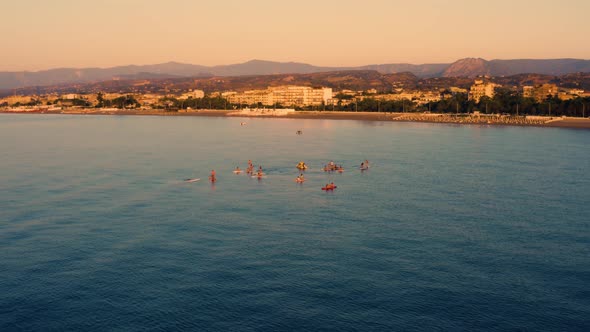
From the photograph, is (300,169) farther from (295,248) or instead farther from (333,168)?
(295,248)

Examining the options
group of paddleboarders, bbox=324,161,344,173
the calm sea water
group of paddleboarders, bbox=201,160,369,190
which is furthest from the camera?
group of paddleboarders, bbox=324,161,344,173

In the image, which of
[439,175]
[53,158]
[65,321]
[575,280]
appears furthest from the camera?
[53,158]

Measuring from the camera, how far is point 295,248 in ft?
130

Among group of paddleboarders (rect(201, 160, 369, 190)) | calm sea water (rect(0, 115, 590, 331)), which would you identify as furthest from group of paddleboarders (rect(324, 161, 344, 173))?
calm sea water (rect(0, 115, 590, 331))

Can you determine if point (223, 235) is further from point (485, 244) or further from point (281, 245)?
point (485, 244)

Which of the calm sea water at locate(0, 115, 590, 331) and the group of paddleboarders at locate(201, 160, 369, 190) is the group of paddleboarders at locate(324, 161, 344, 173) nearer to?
the group of paddleboarders at locate(201, 160, 369, 190)

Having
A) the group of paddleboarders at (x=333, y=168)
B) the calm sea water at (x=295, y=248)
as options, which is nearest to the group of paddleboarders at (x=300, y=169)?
the group of paddleboarders at (x=333, y=168)

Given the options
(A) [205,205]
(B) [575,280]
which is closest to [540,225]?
(B) [575,280]

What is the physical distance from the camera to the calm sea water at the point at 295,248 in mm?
29080

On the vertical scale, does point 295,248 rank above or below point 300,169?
below

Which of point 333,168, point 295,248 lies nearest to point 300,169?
point 333,168

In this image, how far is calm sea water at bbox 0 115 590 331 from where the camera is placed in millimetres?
29080

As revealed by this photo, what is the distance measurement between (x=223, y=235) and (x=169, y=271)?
27.5 ft

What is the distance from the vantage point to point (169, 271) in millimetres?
34938
